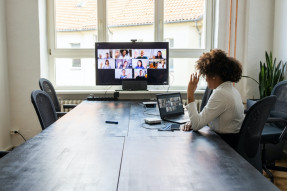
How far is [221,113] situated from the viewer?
6.77 ft

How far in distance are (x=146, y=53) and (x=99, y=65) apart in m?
0.63

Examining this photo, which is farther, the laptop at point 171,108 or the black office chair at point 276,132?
the black office chair at point 276,132

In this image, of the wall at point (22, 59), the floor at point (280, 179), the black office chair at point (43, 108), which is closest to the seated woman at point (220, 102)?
the black office chair at point (43, 108)

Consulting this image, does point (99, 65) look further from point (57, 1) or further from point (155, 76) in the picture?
point (57, 1)

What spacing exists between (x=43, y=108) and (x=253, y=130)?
63.0 inches

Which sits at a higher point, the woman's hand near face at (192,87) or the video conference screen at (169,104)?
the woman's hand near face at (192,87)

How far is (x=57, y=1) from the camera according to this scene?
4.46m

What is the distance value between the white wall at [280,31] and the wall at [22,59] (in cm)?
317

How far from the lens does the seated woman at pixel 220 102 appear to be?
204cm

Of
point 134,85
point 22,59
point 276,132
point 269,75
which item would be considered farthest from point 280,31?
point 22,59

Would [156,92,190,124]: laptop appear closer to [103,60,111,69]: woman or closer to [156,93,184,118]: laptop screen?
[156,93,184,118]: laptop screen

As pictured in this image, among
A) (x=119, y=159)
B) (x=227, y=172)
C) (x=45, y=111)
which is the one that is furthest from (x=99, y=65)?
(x=227, y=172)

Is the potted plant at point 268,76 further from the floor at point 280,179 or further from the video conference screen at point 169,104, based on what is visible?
the video conference screen at point 169,104

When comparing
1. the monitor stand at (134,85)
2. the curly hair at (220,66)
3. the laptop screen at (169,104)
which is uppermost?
the curly hair at (220,66)
